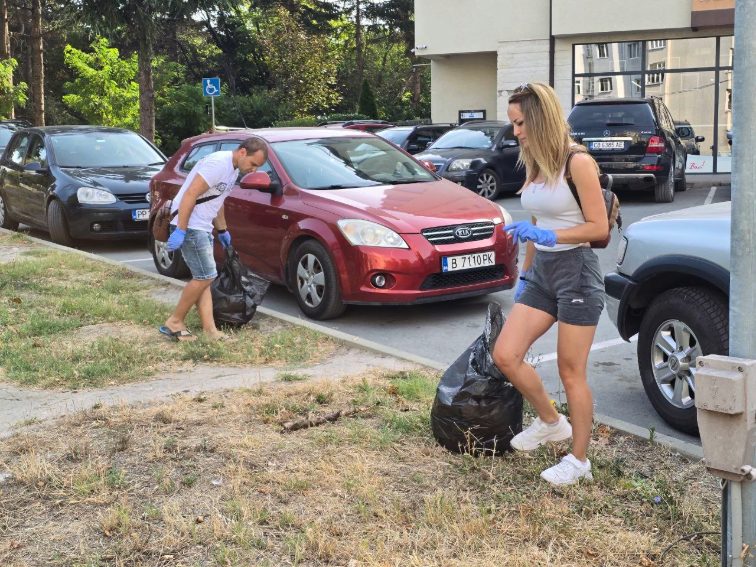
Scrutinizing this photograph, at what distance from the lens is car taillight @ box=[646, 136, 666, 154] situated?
15.8m

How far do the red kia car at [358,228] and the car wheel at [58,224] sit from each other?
4241mm

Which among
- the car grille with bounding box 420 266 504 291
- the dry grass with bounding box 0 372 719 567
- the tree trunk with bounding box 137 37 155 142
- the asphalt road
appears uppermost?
the tree trunk with bounding box 137 37 155 142

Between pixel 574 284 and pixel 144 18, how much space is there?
20196 millimetres

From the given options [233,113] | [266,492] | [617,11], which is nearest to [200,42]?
[233,113]

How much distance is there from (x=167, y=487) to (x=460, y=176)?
524 inches

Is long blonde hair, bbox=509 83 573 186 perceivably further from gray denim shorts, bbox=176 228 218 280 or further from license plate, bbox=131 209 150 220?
license plate, bbox=131 209 150 220

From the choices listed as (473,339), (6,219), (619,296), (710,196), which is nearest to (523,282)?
(619,296)

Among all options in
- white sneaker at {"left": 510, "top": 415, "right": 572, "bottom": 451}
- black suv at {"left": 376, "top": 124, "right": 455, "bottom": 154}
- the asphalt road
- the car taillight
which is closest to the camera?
white sneaker at {"left": 510, "top": 415, "right": 572, "bottom": 451}

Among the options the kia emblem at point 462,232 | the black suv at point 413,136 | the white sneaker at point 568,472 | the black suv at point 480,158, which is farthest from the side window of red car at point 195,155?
the black suv at point 413,136

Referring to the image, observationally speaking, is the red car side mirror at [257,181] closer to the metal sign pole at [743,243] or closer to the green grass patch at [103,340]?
the green grass patch at [103,340]

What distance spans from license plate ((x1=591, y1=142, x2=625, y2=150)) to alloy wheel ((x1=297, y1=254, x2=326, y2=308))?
9.46 m

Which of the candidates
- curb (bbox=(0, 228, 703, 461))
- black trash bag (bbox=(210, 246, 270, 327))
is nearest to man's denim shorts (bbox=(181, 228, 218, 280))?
black trash bag (bbox=(210, 246, 270, 327))

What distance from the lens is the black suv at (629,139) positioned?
15.9m

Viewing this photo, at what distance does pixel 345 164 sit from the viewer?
347 inches
